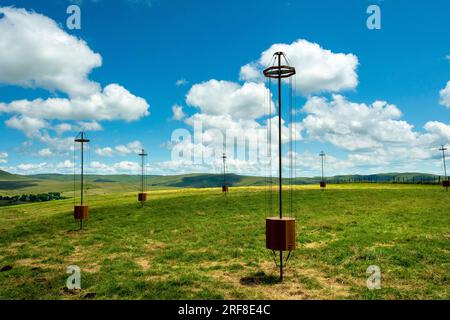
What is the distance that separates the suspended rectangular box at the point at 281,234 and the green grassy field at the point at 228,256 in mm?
1652

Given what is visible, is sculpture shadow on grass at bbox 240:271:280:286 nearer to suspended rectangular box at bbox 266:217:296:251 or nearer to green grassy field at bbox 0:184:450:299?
green grassy field at bbox 0:184:450:299

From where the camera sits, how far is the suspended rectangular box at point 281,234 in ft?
46.1

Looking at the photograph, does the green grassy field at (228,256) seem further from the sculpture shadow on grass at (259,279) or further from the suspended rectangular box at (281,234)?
the suspended rectangular box at (281,234)

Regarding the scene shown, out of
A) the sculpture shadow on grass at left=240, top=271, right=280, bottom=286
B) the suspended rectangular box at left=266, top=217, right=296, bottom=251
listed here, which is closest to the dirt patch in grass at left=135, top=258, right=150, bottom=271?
the sculpture shadow on grass at left=240, top=271, right=280, bottom=286

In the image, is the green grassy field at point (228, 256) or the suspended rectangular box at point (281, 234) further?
the suspended rectangular box at point (281, 234)

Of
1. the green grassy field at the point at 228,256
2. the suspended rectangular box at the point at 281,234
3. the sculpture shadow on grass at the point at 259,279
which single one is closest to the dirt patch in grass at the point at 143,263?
the green grassy field at the point at 228,256

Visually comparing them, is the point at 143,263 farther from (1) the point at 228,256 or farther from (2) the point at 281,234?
(2) the point at 281,234

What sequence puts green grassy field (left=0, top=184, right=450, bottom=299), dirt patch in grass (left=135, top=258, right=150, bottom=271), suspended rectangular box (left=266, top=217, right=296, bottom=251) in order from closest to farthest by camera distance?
green grassy field (left=0, top=184, right=450, bottom=299)
suspended rectangular box (left=266, top=217, right=296, bottom=251)
dirt patch in grass (left=135, top=258, right=150, bottom=271)

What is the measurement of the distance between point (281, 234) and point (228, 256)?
6.30 meters

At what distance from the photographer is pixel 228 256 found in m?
19.4

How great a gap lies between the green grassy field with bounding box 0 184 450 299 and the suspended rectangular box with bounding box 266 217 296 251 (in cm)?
165

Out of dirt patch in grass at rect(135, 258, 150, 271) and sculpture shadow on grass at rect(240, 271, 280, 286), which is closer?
sculpture shadow on grass at rect(240, 271, 280, 286)

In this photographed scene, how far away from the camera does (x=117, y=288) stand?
45.3 ft

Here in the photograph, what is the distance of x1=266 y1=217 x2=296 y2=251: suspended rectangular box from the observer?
46.1ft
